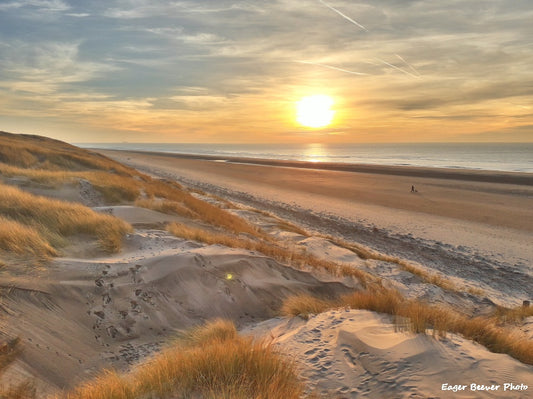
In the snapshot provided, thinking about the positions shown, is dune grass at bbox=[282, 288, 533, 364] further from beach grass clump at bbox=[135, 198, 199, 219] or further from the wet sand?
the wet sand

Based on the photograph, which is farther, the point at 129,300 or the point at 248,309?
the point at 248,309

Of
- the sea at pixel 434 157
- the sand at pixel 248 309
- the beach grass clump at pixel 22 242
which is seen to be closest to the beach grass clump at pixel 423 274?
the sand at pixel 248 309

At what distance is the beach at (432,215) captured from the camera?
11812mm

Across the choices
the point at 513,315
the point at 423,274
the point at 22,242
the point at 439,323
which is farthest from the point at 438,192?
the point at 22,242

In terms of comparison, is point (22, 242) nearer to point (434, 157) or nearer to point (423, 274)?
point (423, 274)

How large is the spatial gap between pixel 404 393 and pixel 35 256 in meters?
5.70

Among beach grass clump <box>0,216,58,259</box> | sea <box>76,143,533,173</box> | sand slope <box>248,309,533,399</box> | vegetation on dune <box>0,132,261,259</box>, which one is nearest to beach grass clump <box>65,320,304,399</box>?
sand slope <box>248,309,533,399</box>

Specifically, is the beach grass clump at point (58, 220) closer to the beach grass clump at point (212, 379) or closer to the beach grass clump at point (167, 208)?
the beach grass clump at point (167, 208)

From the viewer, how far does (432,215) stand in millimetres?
20125

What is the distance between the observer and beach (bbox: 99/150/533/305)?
38.8ft

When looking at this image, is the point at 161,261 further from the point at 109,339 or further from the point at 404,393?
the point at 404,393

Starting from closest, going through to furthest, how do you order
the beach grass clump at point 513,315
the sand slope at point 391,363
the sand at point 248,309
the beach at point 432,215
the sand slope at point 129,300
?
the sand slope at point 391,363
the sand at point 248,309
the sand slope at point 129,300
the beach grass clump at point 513,315
the beach at point 432,215

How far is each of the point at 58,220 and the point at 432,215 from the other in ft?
65.4

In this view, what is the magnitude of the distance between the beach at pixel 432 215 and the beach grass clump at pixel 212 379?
858 centimetres
